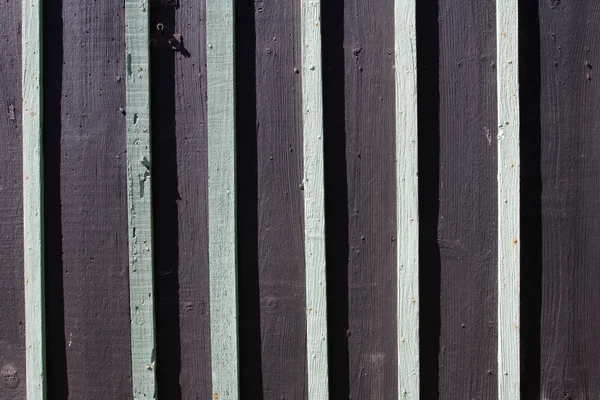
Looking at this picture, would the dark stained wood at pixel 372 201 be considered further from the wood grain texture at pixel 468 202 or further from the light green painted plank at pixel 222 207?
the light green painted plank at pixel 222 207

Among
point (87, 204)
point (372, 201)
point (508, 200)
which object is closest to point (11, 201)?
point (87, 204)

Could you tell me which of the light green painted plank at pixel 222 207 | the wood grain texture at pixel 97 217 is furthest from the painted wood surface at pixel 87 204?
the light green painted plank at pixel 222 207

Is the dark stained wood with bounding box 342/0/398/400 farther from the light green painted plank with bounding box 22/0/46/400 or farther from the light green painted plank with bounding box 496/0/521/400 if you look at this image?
the light green painted plank with bounding box 22/0/46/400

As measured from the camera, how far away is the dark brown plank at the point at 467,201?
5.22 ft

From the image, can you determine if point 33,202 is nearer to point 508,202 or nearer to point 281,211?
point 281,211

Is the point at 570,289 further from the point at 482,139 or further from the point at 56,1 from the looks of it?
the point at 56,1

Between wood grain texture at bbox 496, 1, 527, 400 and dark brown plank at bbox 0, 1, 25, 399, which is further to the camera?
dark brown plank at bbox 0, 1, 25, 399

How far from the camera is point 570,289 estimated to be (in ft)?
5.19

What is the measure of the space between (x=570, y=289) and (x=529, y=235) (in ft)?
0.82

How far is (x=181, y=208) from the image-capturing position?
5.39 ft

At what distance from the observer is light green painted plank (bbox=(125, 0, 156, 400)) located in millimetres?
1622

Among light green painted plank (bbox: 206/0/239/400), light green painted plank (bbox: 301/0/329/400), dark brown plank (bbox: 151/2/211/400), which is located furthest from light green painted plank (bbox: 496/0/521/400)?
dark brown plank (bbox: 151/2/211/400)

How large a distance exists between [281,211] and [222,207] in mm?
224

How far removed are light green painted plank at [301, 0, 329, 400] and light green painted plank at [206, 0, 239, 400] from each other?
276 millimetres
